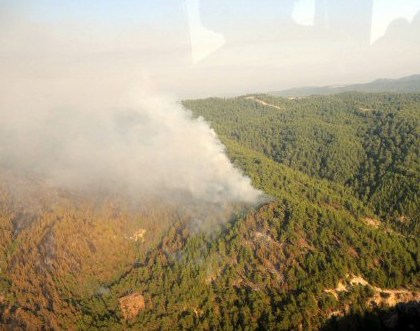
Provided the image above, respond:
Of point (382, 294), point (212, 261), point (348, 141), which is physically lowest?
point (382, 294)

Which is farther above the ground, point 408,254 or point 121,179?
point 121,179

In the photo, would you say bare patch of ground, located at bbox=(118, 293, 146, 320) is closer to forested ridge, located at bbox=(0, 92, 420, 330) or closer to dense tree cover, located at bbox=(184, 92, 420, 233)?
forested ridge, located at bbox=(0, 92, 420, 330)

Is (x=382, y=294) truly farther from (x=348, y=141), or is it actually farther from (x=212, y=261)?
(x=348, y=141)

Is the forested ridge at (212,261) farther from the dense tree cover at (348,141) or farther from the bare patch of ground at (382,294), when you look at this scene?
the dense tree cover at (348,141)

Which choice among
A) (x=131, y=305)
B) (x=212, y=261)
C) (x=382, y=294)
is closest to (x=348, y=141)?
(x=382, y=294)

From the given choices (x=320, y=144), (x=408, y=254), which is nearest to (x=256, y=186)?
(x=408, y=254)

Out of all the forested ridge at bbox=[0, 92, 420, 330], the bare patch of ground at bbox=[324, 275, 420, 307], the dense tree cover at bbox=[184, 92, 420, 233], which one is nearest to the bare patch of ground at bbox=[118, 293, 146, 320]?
the forested ridge at bbox=[0, 92, 420, 330]

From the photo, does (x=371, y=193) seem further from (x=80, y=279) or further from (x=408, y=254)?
(x=80, y=279)

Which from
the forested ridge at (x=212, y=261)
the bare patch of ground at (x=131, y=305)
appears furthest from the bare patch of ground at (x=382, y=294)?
the bare patch of ground at (x=131, y=305)
